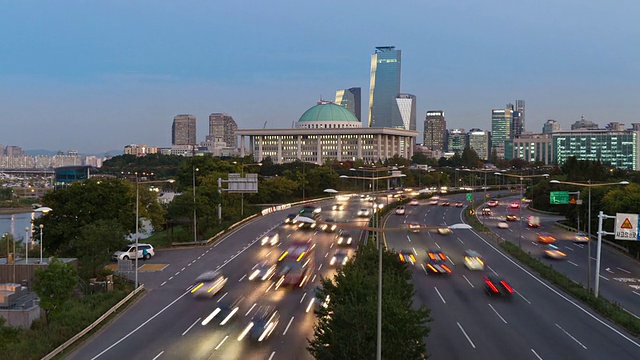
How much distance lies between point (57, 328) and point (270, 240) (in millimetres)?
33912

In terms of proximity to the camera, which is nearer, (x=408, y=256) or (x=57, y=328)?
(x=57, y=328)

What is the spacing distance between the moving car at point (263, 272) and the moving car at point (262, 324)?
29.9ft

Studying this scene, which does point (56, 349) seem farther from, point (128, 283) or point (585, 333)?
point (585, 333)

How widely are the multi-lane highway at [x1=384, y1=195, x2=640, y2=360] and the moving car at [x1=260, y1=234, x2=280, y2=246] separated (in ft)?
59.0

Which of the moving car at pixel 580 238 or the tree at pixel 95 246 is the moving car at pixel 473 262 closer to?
the moving car at pixel 580 238

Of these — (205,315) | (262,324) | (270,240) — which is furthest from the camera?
(270,240)

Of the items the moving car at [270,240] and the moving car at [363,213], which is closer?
the moving car at [270,240]

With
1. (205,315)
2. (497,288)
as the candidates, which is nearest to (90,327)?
(205,315)

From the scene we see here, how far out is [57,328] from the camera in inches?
1272

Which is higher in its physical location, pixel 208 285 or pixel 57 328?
pixel 208 285

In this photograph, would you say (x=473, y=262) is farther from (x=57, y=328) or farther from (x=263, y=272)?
(x=57, y=328)

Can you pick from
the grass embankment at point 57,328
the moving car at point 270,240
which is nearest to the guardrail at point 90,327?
the grass embankment at point 57,328

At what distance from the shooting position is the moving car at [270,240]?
6325cm

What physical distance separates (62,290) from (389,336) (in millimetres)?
22142
